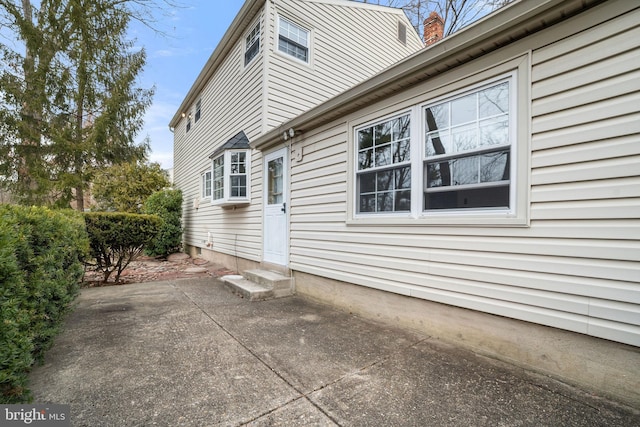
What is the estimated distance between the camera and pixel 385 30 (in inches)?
353

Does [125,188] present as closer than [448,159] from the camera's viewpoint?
No

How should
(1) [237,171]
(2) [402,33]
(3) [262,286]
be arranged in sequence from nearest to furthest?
(3) [262,286]
(1) [237,171]
(2) [402,33]

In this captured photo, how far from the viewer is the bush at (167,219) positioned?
33.1 ft

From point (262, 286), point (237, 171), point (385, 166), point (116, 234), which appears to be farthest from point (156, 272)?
point (385, 166)

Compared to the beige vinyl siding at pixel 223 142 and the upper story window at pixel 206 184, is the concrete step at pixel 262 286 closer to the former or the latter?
the beige vinyl siding at pixel 223 142

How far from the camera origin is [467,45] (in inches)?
104

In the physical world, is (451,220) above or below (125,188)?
below

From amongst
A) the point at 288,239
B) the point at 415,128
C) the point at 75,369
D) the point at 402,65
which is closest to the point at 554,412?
the point at 415,128

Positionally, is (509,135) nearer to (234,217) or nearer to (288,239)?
(288,239)

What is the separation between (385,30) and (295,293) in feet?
28.7

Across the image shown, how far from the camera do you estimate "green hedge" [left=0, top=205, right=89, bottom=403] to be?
1.56 metres

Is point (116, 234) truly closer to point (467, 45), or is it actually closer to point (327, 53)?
point (467, 45)

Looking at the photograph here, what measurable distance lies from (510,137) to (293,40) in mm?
6068

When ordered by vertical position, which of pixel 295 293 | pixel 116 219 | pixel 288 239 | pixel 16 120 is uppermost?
pixel 16 120
